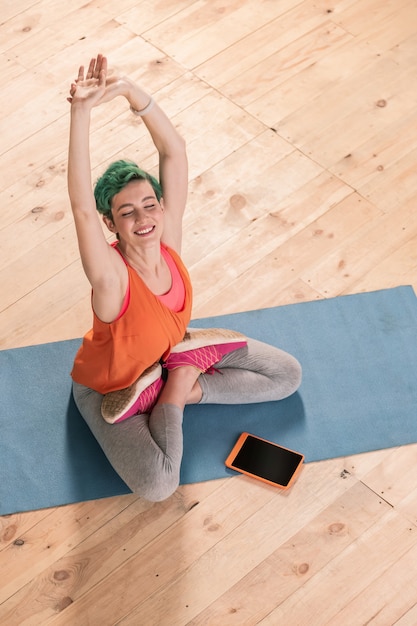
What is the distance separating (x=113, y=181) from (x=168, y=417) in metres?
0.65

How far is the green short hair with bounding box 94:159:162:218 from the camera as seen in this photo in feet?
7.25

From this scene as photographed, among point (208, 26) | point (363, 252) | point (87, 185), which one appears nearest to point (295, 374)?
point (363, 252)

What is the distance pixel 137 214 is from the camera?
2201mm

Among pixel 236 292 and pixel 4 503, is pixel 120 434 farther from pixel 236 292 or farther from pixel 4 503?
pixel 236 292

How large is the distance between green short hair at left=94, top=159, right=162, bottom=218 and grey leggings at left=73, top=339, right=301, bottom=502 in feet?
1.84

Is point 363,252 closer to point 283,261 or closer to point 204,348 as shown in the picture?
point 283,261

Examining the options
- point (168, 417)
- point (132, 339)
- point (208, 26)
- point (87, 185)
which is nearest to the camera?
point (87, 185)

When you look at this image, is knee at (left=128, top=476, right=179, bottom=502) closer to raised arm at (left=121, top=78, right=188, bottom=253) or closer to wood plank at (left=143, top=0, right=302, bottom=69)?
raised arm at (left=121, top=78, right=188, bottom=253)

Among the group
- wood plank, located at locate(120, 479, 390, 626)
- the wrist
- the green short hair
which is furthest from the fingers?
wood plank, located at locate(120, 479, 390, 626)

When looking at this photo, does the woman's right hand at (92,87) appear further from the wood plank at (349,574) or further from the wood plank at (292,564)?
the wood plank at (349,574)

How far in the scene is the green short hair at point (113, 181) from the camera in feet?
7.25

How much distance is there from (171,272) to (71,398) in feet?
1.79

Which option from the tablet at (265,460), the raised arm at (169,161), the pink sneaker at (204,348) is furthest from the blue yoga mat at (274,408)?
the raised arm at (169,161)

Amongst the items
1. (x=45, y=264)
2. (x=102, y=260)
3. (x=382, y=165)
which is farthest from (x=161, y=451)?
(x=382, y=165)
